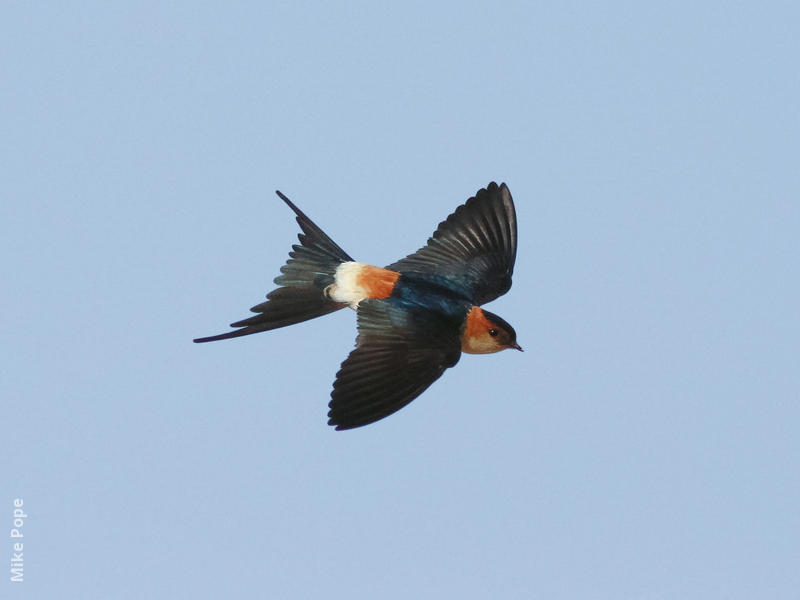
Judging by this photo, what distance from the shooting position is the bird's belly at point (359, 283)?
6.91 meters

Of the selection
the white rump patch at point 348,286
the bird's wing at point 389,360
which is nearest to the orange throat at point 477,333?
the bird's wing at point 389,360

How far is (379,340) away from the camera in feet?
21.0

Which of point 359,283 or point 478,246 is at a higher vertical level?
point 478,246

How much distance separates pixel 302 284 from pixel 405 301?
0.69 meters

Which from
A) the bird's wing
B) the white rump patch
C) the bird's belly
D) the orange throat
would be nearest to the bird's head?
the orange throat

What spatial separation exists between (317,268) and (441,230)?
1.10 meters

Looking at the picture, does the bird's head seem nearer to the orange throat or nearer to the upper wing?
the orange throat

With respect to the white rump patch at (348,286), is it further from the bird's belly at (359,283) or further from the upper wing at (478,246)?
the upper wing at (478,246)

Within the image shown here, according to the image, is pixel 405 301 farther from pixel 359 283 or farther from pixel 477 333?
pixel 477 333

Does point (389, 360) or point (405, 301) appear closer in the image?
point (389, 360)

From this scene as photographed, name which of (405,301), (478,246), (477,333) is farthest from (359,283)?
(478,246)

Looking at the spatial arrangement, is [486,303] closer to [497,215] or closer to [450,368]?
[497,215]

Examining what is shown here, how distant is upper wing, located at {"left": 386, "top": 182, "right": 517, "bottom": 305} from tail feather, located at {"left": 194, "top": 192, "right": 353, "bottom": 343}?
24.1 inches

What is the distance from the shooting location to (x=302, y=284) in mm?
7078
